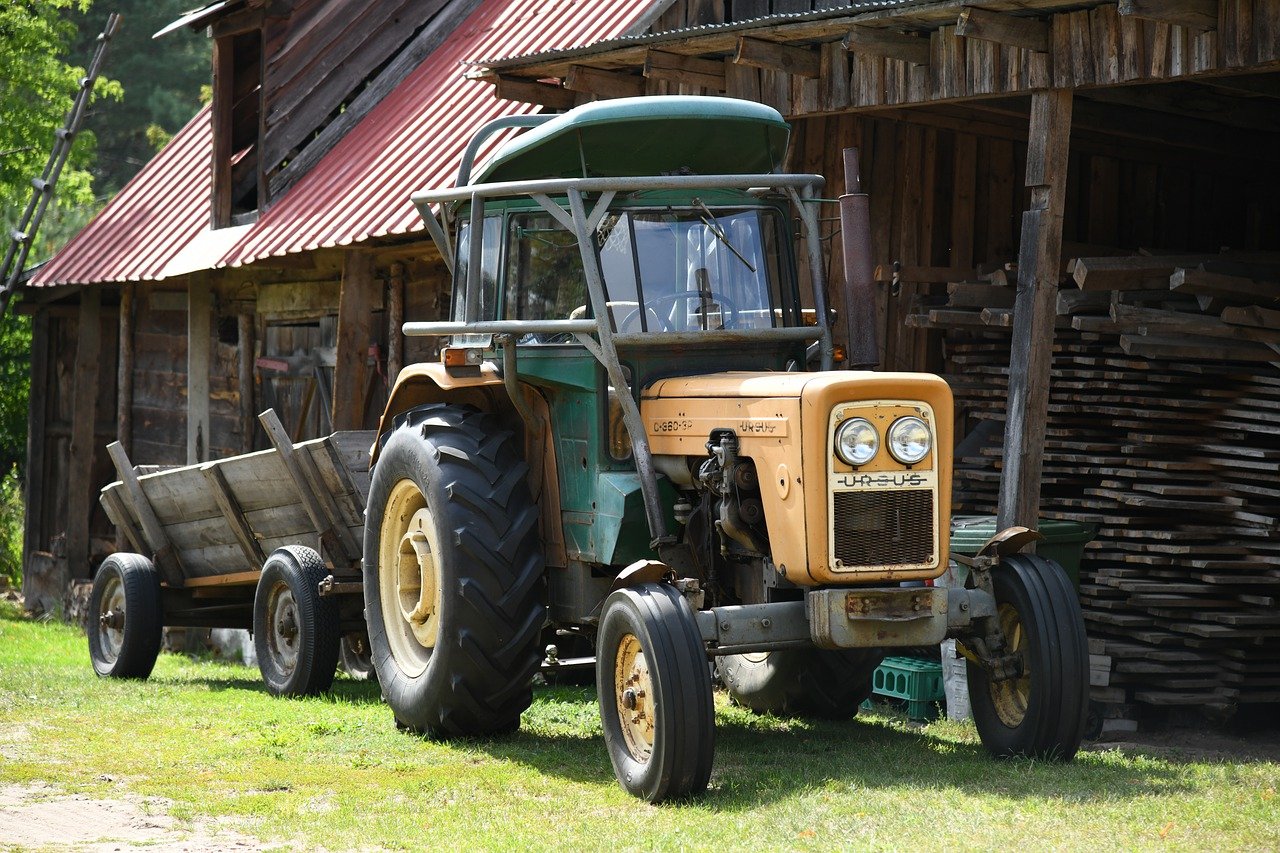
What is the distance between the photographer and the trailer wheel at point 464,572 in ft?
23.4

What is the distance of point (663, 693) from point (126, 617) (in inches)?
217

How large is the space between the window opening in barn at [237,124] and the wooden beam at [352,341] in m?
2.46

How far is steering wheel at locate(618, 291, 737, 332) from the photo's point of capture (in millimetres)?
7125

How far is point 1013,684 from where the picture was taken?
688 centimetres

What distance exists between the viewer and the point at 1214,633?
864cm

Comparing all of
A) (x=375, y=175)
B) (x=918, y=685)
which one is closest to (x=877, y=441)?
A: (x=918, y=685)

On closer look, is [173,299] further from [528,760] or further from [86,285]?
[528,760]

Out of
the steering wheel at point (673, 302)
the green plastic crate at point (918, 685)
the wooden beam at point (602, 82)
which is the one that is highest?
the wooden beam at point (602, 82)

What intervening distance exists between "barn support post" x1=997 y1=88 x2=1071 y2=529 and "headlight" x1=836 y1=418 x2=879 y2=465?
7.25 ft

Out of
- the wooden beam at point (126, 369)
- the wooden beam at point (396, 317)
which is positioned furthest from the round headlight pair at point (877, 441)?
the wooden beam at point (126, 369)

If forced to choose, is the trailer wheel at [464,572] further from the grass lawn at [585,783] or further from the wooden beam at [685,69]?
the wooden beam at [685,69]

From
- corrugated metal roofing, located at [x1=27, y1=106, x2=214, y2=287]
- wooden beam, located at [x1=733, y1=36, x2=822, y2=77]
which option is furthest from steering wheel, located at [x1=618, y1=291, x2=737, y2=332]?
corrugated metal roofing, located at [x1=27, y1=106, x2=214, y2=287]

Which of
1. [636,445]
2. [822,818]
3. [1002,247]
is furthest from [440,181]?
[822,818]

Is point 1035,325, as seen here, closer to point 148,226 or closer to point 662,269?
point 662,269
